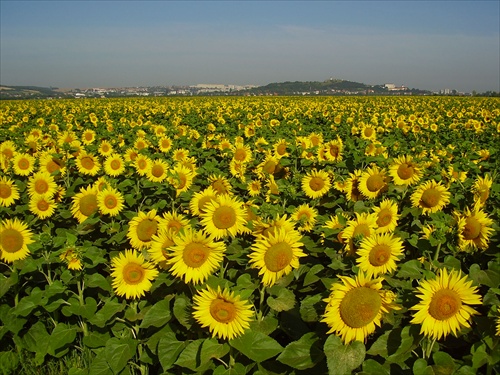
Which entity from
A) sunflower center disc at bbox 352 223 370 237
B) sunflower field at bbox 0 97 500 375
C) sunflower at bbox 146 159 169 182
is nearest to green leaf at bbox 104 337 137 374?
sunflower field at bbox 0 97 500 375

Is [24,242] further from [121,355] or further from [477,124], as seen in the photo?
[477,124]

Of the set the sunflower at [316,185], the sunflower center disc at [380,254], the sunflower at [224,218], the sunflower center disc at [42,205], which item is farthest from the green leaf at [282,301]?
the sunflower center disc at [42,205]

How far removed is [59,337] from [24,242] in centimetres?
99

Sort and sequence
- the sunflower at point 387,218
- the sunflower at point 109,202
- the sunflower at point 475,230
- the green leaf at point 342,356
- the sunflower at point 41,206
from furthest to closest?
the sunflower at point 41,206 → the sunflower at point 109,202 → the sunflower at point 387,218 → the sunflower at point 475,230 → the green leaf at point 342,356

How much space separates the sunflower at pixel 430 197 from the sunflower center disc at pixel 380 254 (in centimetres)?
153

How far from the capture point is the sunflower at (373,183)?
4.48 m

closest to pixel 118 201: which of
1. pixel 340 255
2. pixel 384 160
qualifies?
pixel 340 255

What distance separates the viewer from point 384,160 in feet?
16.8

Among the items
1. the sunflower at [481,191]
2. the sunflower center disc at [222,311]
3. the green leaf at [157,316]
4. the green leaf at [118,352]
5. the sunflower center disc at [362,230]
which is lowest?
the green leaf at [118,352]

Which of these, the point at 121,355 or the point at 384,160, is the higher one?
the point at 384,160

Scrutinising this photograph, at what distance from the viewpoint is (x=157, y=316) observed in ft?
9.23

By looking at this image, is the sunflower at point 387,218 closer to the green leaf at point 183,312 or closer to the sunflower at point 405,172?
the sunflower at point 405,172

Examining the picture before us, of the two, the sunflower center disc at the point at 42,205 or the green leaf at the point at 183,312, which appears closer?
the green leaf at the point at 183,312

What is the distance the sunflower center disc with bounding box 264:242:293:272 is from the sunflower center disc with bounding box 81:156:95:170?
15.7ft
